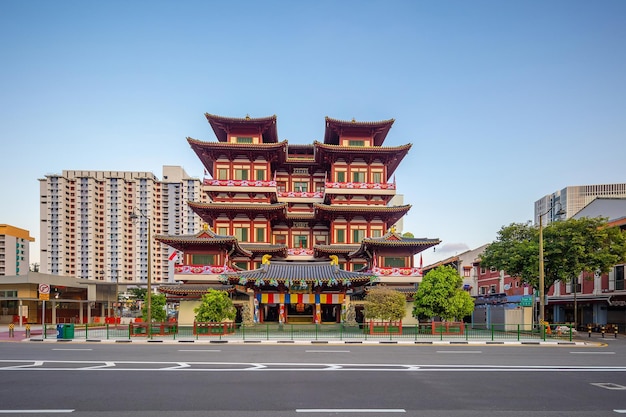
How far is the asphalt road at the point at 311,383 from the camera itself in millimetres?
10297

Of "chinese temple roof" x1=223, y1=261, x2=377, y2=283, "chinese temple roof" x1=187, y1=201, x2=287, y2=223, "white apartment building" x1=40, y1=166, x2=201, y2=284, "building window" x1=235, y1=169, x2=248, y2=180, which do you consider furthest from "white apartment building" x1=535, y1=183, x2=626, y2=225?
"white apartment building" x1=40, y1=166, x2=201, y2=284

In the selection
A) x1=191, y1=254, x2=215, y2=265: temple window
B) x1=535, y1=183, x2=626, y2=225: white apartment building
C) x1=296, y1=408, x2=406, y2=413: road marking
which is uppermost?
x1=535, y1=183, x2=626, y2=225: white apartment building

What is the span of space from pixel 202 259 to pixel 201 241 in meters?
2.41

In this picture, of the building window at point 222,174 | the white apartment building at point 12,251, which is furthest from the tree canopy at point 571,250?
the white apartment building at point 12,251

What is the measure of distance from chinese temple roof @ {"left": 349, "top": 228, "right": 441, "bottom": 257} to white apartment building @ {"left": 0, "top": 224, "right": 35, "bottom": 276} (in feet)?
373

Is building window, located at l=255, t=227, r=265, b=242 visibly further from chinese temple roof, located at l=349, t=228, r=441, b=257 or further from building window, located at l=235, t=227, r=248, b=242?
chinese temple roof, located at l=349, t=228, r=441, b=257

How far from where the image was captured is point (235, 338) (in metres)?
27.6

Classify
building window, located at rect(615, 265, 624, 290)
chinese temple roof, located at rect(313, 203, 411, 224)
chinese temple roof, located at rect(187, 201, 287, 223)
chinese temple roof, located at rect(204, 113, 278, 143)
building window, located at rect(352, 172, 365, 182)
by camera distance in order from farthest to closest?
1. building window, located at rect(352, 172, 365, 182)
2. chinese temple roof, located at rect(204, 113, 278, 143)
3. chinese temple roof, located at rect(313, 203, 411, 224)
4. chinese temple roof, located at rect(187, 201, 287, 223)
5. building window, located at rect(615, 265, 624, 290)

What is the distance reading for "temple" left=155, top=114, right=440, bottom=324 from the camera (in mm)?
37344

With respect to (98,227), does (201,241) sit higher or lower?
lower

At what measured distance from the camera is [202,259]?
1566 inches

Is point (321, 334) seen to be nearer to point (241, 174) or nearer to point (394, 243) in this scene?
point (394, 243)

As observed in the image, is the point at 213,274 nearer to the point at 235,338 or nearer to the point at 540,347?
the point at 235,338

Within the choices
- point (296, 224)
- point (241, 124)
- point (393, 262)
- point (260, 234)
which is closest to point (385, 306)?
point (393, 262)
